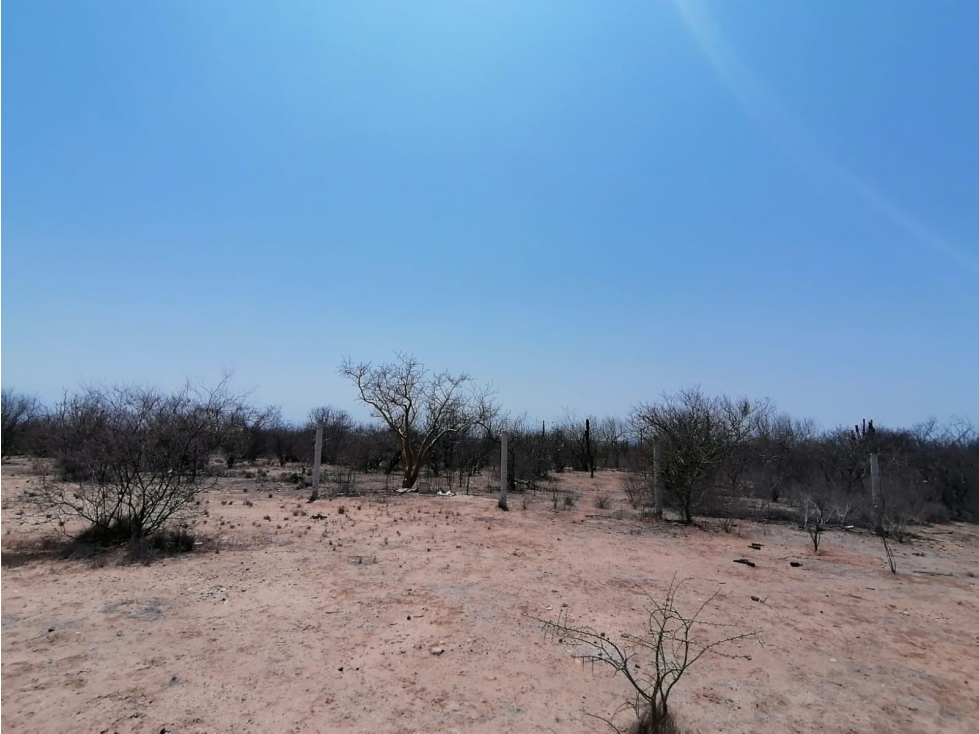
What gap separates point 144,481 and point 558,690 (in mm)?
6613

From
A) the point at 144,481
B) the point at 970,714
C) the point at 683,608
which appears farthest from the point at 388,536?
the point at 970,714

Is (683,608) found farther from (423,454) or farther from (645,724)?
(423,454)

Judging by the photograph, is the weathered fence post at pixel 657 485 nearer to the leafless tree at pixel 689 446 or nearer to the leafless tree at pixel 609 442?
the leafless tree at pixel 689 446

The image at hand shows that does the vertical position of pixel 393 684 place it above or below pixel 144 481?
below

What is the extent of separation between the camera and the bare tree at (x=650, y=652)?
3.15m

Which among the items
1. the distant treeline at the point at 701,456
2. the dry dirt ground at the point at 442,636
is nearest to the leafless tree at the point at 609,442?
the distant treeline at the point at 701,456

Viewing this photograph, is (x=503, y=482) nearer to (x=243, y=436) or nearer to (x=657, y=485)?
(x=657, y=485)

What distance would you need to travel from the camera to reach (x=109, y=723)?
3.03 metres

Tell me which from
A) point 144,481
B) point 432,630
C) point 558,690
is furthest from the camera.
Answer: point 144,481

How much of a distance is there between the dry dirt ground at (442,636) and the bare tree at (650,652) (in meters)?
0.14

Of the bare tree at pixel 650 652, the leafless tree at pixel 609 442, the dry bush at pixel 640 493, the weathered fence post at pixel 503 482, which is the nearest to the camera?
the bare tree at pixel 650 652

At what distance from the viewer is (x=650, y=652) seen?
14.4ft

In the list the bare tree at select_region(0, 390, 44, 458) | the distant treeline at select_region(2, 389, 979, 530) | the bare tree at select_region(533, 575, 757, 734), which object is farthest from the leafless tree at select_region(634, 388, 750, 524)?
the bare tree at select_region(0, 390, 44, 458)

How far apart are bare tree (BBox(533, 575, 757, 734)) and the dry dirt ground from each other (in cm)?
14
